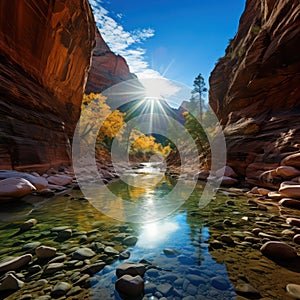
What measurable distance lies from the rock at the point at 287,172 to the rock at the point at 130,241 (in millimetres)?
5974

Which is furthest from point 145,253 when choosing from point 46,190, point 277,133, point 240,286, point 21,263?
point 277,133

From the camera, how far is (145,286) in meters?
1.91

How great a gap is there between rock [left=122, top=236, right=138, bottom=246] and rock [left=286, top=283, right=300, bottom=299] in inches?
80.0

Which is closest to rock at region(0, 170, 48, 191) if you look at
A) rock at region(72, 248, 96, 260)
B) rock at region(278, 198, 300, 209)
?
rock at region(72, 248, 96, 260)

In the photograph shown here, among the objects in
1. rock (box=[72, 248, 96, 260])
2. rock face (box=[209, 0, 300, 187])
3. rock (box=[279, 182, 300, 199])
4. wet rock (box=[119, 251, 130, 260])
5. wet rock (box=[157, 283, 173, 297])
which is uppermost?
rock face (box=[209, 0, 300, 187])

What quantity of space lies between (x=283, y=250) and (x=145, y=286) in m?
1.94

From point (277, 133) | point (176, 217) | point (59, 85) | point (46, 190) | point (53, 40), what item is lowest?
point (176, 217)

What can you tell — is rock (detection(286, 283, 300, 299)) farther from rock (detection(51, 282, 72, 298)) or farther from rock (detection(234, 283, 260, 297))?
rock (detection(51, 282, 72, 298))

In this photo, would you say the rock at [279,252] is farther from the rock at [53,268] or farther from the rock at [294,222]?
the rock at [53,268]

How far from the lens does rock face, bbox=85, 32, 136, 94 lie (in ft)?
157

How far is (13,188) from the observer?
4527 millimetres

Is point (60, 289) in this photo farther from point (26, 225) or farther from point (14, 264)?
point (26, 225)

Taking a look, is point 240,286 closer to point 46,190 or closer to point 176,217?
point 176,217

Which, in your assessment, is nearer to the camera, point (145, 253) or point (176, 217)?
point (145, 253)
